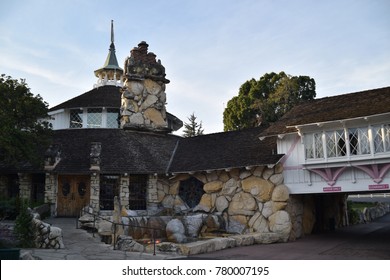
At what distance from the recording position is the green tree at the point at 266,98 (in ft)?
133

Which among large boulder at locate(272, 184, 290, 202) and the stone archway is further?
the stone archway

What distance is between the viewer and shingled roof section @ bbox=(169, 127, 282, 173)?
19.3 meters

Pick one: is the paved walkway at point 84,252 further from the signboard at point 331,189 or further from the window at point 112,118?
the window at point 112,118

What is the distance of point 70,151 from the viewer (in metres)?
22.5

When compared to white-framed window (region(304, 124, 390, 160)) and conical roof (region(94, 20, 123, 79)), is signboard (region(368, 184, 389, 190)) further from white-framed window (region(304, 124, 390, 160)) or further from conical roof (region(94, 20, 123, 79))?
conical roof (region(94, 20, 123, 79))

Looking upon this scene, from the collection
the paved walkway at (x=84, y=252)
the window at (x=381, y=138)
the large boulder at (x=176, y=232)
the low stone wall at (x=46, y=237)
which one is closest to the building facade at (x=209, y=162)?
the window at (x=381, y=138)

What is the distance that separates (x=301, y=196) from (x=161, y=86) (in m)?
12.2

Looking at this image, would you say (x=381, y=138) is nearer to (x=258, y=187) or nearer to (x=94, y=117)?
(x=258, y=187)

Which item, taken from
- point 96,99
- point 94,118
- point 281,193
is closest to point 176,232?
point 281,193

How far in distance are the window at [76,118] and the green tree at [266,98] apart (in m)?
19.2

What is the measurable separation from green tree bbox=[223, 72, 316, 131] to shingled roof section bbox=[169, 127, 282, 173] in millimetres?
16521

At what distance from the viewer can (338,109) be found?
17625mm

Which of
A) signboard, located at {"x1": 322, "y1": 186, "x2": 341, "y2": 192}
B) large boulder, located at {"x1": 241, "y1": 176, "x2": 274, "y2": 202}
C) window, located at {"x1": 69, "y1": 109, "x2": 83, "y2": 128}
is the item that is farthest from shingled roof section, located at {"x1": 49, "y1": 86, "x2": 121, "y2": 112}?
signboard, located at {"x1": 322, "y1": 186, "x2": 341, "y2": 192}

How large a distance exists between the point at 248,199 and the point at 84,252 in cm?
887
